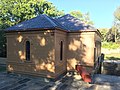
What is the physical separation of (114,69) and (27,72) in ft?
50.8

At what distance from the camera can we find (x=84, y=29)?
16.4 meters

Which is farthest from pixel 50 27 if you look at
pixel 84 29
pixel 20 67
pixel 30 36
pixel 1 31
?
pixel 1 31

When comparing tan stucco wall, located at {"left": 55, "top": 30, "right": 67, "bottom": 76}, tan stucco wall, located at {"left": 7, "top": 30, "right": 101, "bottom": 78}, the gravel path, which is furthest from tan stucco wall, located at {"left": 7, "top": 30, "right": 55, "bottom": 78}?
the gravel path

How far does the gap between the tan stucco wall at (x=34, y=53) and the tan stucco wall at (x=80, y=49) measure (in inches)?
140

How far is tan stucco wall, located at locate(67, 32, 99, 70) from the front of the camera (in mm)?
16422

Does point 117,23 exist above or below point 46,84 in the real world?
above

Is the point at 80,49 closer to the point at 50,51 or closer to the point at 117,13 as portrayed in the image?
the point at 50,51

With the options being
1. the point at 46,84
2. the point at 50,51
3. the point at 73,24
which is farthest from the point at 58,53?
the point at 73,24

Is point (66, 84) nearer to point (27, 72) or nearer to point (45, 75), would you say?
point (45, 75)

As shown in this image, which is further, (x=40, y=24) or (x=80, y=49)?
(x=80, y=49)

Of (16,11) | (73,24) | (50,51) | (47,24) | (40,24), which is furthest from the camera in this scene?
(16,11)

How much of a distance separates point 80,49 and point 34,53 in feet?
16.1

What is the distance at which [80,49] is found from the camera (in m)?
16.9

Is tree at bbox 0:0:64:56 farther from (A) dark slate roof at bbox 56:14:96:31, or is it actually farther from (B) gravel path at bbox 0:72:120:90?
(B) gravel path at bbox 0:72:120:90
